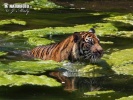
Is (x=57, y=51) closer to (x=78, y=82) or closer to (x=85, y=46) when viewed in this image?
(x=85, y=46)

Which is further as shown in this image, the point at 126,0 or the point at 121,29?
the point at 126,0

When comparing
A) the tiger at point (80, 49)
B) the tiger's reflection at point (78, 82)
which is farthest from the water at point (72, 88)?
the tiger at point (80, 49)

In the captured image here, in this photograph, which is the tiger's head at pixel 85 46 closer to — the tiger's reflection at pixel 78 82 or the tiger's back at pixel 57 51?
the tiger's back at pixel 57 51

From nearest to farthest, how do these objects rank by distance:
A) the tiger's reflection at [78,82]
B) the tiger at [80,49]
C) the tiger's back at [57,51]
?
the tiger's reflection at [78,82]
the tiger at [80,49]
the tiger's back at [57,51]

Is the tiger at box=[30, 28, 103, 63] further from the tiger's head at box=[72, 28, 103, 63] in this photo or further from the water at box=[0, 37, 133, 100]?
the water at box=[0, 37, 133, 100]

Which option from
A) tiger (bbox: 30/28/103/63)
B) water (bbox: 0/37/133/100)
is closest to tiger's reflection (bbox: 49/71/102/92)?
water (bbox: 0/37/133/100)

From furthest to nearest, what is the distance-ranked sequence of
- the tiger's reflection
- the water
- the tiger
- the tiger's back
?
the tiger's back < the tiger < the tiger's reflection < the water

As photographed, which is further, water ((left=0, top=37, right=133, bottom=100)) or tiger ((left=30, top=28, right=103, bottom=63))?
tiger ((left=30, top=28, right=103, bottom=63))

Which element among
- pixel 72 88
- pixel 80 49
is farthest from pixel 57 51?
pixel 72 88

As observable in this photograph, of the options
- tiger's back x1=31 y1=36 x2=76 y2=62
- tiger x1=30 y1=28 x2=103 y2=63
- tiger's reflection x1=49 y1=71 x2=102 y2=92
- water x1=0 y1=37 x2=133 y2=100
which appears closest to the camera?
water x1=0 y1=37 x2=133 y2=100

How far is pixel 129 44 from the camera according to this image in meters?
10.8

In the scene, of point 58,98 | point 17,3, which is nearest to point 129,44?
point 58,98

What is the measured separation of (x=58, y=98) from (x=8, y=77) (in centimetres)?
119

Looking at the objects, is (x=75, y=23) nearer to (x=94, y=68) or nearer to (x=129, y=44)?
(x=129, y=44)
